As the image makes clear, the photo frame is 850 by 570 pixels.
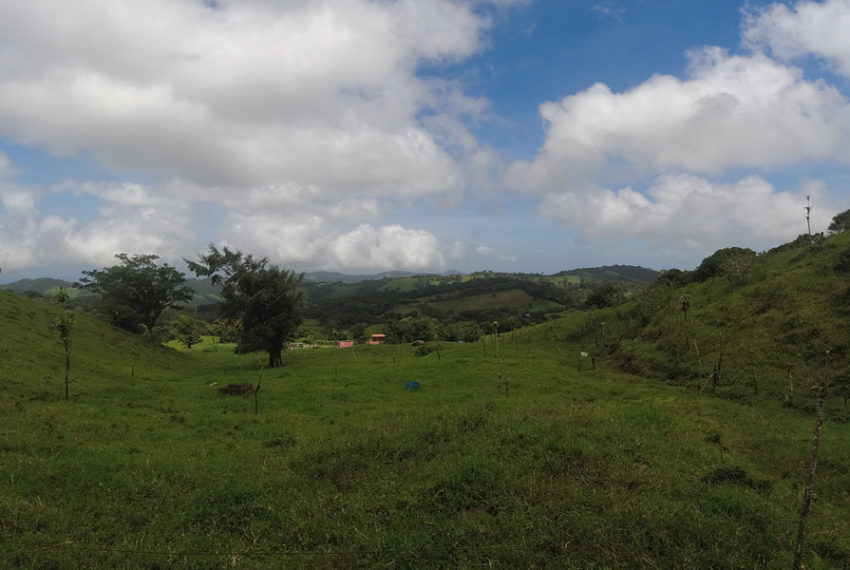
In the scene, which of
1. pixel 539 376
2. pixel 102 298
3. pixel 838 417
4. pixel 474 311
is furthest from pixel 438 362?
pixel 474 311

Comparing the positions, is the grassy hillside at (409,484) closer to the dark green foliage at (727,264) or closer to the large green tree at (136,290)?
the dark green foliage at (727,264)

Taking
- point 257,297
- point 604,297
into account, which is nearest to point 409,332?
point 604,297

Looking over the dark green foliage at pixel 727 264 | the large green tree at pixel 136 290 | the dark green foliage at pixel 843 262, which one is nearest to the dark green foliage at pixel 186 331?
the large green tree at pixel 136 290

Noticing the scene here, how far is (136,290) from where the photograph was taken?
50.3 meters

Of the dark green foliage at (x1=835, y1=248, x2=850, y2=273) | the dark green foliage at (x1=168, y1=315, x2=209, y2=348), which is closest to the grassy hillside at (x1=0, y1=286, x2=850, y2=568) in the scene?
the dark green foliage at (x1=835, y1=248, x2=850, y2=273)

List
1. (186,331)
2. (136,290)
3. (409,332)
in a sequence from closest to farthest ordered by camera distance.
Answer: (136,290) < (409,332) < (186,331)

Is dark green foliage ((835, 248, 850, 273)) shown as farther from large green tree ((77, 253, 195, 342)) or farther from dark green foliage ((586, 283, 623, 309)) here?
large green tree ((77, 253, 195, 342))

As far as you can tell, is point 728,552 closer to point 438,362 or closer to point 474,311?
point 438,362

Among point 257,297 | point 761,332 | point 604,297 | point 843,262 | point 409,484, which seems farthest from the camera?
point 604,297

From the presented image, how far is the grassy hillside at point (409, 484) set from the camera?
7883 millimetres

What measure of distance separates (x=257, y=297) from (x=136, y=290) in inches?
897

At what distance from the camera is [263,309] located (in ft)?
129

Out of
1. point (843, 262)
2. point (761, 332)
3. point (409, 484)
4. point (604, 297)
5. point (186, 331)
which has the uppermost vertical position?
point (843, 262)

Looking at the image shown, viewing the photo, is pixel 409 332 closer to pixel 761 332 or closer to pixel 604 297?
pixel 604 297
